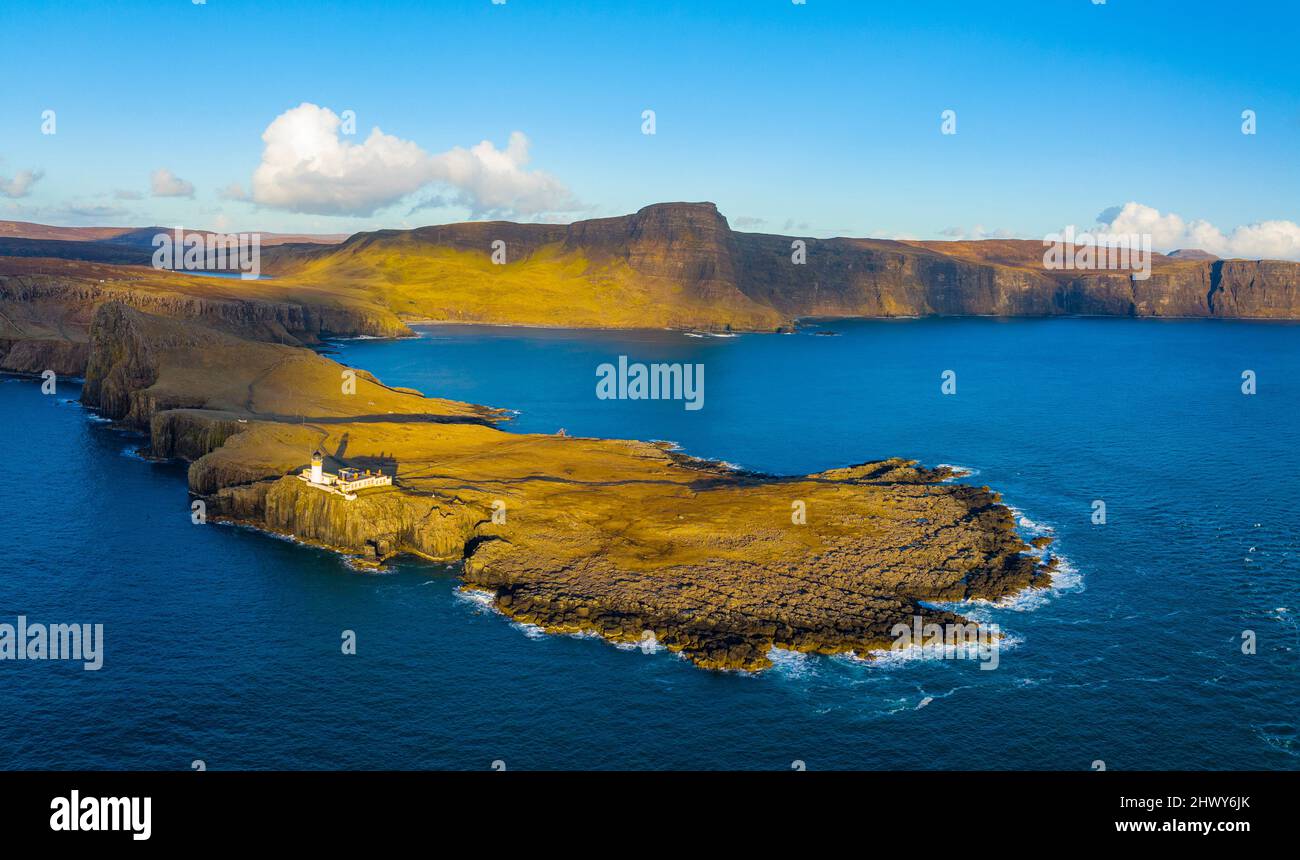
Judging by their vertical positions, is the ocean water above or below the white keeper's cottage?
below

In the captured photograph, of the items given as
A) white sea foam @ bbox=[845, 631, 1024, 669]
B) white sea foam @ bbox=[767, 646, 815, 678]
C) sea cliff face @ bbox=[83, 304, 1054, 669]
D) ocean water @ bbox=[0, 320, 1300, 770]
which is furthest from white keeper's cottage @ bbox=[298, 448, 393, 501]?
white sea foam @ bbox=[845, 631, 1024, 669]

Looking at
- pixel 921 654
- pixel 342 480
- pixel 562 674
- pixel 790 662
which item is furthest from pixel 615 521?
pixel 921 654

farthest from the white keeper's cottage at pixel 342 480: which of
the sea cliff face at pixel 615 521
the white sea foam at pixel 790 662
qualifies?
the white sea foam at pixel 790 662

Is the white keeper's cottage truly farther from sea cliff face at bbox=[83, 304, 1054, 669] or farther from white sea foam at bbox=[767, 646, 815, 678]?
white sea foam at bbox=[767, 646, 815, 678]

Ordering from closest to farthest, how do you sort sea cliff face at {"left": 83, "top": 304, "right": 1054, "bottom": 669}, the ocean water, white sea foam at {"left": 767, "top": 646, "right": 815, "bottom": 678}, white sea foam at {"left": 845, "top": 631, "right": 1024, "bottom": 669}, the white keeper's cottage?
the ocean water → white sea foam at {"left": 767, "top": 646, "right": 815, "bottom": 678} → white sea foam at {"left": 845, "top": 631, "right": 1024, "bottom": 669} → sea cliff face at {"left": 83, "top": 304, "right": 1054, "bottom": 669} → the white keeper's cottage

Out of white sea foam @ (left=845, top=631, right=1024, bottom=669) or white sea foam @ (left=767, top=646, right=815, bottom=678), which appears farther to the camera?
white sea foam @ (left=845, top=631, right=1024, bottom=669)

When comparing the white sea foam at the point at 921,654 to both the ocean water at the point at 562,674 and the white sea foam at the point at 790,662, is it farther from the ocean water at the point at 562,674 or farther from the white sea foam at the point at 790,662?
the white sea foam at the point at 790,662

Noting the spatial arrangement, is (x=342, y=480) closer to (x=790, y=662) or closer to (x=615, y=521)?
(x=615, y=521)

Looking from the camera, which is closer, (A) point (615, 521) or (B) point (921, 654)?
(B) point (921, 654)
